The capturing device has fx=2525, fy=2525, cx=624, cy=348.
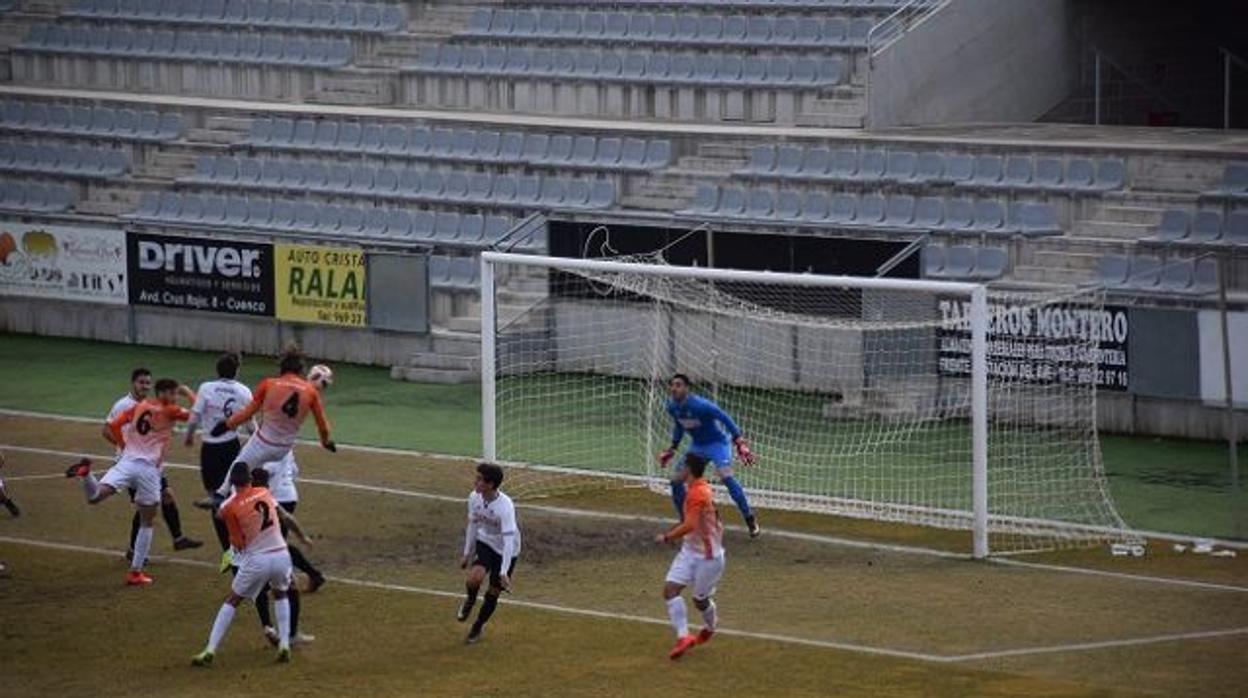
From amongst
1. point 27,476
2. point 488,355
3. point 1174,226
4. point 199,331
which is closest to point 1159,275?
point 1174,226

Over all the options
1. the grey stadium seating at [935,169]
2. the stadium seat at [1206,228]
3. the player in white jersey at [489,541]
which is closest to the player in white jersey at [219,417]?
the player in white jersey at [489,541]

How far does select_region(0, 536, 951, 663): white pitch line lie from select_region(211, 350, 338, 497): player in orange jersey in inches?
57.5

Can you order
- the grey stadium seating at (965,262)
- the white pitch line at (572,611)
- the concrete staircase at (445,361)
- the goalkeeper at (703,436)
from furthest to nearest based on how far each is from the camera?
the concrete staircase at (445,361), the grey stadium seating at (965,262), the goalkeeper at (703,436), the white pitch line at (572,611)

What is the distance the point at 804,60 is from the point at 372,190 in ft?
23.3

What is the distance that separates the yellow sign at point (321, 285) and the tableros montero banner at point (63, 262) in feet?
10.8

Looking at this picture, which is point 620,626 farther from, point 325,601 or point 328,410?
point 328,410

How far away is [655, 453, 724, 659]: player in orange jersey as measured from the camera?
68.7 feet

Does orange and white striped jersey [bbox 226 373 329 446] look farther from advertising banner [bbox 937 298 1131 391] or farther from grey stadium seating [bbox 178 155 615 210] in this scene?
grey stadium seating [bbox 178 155 615 210]

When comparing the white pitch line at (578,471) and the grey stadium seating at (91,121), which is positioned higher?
the grey stadium seating at (91,121)

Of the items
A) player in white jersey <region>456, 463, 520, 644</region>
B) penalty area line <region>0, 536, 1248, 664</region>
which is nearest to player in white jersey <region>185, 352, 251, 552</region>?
penalty area line <region>0, 536, 1248, 664</region>

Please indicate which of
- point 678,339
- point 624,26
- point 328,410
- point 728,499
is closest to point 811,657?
point 728,499

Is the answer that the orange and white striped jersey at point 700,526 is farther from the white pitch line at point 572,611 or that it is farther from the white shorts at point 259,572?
the white shorts at point 259,572

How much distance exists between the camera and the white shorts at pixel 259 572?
68.6ft

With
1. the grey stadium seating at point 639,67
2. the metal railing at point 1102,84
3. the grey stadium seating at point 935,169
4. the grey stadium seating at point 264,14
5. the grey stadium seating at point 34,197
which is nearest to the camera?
the grey stadium seating at point 935,169
